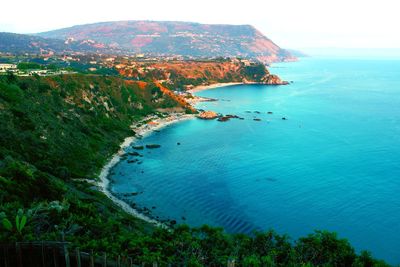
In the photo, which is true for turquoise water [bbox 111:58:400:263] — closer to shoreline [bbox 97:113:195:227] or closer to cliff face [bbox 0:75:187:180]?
shoreline [bbox 97:113:195:227]

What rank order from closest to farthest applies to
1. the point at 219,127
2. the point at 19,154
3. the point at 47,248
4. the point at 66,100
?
1. the point at 47,248
2. the point at 19,154
3. the point at 66,100
4. the point at 219,127

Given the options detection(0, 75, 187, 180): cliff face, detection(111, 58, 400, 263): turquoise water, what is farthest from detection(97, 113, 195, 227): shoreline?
detection(111, 58, 400, 263): turquoise water

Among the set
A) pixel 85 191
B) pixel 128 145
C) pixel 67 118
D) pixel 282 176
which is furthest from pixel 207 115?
pixel 85 191

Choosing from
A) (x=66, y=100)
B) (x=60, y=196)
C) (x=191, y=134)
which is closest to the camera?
(x=60, y=196)

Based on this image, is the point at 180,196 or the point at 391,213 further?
the point at 180,196

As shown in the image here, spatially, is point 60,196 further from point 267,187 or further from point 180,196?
point 267,187

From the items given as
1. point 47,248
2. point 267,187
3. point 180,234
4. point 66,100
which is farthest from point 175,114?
point 47,248
